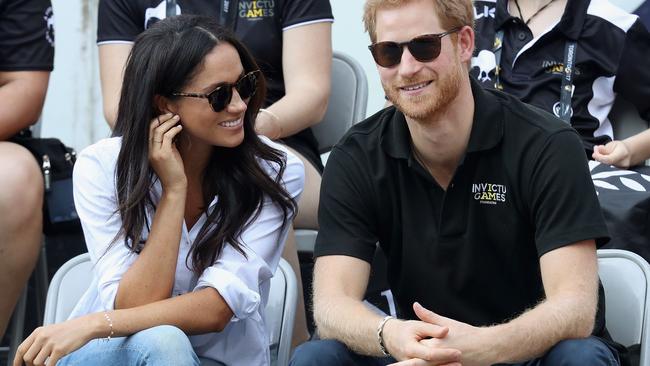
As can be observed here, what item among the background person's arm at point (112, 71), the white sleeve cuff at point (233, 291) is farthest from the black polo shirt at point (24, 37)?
the white sleeve cuff at point (233, 291)

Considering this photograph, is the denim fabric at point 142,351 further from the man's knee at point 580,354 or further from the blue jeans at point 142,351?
the man's knee at point 580,354

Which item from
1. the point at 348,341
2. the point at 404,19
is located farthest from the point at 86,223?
the point at 404,19

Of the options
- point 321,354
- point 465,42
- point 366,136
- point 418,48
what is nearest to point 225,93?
point 366,136

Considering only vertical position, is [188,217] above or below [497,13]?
below

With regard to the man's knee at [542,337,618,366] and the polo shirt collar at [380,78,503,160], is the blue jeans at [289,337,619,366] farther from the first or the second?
the polo shirt collar at [380,78,503,160]

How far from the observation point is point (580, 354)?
9.19 feet

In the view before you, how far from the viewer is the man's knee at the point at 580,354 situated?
9.15ft

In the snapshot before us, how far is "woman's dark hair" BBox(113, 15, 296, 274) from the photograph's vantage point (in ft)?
10.6

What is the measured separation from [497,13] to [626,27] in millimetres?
438

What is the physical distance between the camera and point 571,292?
9.59 feet

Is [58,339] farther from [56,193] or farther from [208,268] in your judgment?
[56,193]

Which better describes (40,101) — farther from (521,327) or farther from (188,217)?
(521,327)

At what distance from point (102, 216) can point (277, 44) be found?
3.90 ft

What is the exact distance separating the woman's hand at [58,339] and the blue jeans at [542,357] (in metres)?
0.49
